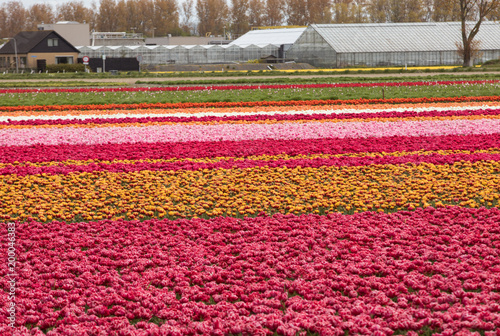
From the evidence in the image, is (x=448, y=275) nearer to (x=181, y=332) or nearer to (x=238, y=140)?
(x=181, y=332)

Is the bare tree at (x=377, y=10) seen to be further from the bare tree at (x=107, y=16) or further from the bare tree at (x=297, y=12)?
the bare tree at (x=107, y=16)

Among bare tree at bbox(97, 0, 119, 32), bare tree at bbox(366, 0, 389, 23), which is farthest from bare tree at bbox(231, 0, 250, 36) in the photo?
bare tree at bbox(366, 0, 389, 23)

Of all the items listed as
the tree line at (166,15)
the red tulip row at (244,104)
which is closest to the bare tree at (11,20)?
the tree line at (166,15)

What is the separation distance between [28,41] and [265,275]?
8170 centimetres

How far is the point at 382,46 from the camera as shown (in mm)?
67250

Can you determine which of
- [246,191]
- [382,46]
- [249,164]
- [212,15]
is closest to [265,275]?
[246,191]

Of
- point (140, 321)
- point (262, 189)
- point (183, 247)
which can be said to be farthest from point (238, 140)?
point (140, 321)

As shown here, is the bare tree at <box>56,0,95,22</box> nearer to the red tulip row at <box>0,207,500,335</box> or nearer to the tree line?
the tree line

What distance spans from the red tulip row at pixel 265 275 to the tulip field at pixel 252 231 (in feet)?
0.06

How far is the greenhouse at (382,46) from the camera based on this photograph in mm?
65562

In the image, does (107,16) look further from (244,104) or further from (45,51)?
(244,104)

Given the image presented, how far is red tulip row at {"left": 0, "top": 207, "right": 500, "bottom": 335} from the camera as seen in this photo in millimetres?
5078

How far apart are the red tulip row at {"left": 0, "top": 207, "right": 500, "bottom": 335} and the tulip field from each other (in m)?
0.02

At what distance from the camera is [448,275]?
6043mm
